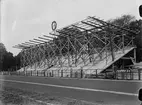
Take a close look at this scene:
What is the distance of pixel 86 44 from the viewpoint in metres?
28.3

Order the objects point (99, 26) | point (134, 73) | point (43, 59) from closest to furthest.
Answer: point (134, 73)
point (99, 26)
point (43, 59)

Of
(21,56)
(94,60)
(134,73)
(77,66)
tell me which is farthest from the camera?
(21,56)

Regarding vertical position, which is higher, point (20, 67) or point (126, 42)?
point (126, 42)

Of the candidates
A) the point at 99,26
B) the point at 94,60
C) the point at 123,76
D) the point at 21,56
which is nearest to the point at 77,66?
the point at 94,60

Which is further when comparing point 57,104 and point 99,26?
point 99,26

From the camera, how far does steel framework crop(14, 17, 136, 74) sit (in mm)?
25133

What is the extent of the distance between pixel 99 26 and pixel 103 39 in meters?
5.36

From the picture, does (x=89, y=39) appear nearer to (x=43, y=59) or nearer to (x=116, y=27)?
(x=116, y=27)

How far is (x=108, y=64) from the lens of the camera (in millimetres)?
24234

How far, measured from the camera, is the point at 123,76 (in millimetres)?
17094

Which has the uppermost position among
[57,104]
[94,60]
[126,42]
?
[126,42]

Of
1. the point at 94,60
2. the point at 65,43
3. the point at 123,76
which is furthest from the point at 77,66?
the point at 123,76

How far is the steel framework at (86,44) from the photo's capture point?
989 inches

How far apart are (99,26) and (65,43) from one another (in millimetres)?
9235
